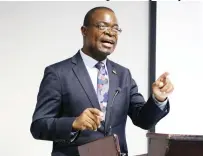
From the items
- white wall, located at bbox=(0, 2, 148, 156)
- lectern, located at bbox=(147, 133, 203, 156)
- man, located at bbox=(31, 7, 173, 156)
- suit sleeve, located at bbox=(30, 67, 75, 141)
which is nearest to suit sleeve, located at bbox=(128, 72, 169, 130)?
man, located at bbox=(31, 7, 173, 156)

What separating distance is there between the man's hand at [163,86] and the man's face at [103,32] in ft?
0.66

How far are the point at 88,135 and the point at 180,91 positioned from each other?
130 cm

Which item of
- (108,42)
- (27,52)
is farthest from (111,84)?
(27,52)

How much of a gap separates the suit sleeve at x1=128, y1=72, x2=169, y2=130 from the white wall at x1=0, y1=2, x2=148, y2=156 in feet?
3.38

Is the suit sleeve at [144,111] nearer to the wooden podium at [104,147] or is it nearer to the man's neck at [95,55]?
the man's neck at [95,55]

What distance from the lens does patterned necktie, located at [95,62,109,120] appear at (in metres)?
1.19

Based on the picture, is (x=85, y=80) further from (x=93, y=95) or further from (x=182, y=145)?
(x=182, y=145)

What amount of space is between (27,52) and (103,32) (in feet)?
3.55

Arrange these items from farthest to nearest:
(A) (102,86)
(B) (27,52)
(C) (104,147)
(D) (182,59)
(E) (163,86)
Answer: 1. (D) (182,59)
2. (B) (27,52)
3. (A) (102,86)
4. (E) (163,86)
5. (C) (104,147)

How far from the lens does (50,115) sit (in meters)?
1.14

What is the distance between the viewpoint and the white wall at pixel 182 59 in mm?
2326

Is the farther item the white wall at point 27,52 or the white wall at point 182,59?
the white wall at point 182,59

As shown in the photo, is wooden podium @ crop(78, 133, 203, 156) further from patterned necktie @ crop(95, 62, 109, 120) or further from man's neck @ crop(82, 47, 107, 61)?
man's neck @ crop(82, 47, 107, 61)

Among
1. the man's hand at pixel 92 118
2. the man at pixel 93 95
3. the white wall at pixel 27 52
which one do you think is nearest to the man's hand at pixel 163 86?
the man at pixel 93 95
